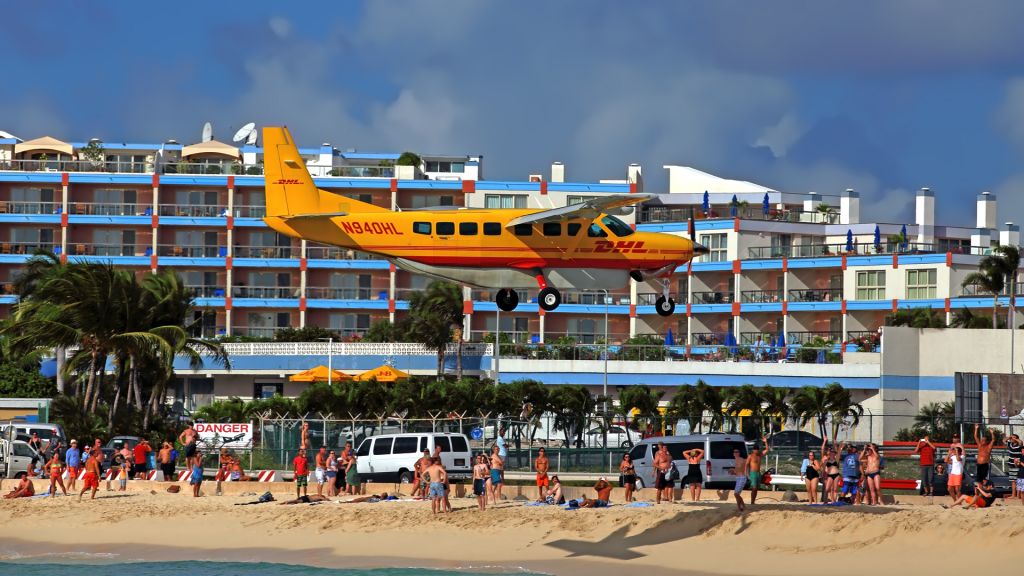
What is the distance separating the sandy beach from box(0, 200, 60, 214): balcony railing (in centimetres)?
6662

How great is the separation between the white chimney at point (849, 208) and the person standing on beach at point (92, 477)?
293ft

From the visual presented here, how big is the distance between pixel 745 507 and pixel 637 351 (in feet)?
154

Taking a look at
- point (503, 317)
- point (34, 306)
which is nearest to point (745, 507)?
point (34, 306)

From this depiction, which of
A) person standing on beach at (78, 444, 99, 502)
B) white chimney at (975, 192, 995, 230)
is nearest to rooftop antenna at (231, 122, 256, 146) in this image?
white chimney at (975, 192, 995, 230)

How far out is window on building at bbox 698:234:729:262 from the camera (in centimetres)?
11244

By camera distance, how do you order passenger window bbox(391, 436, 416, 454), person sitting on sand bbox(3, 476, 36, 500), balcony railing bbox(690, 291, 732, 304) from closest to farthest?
passenger window bbox(391, 436, 416, 454) → person sitting on sand bbox(3, 476, 36, 500) → balcony railing bbox(690, 291, 732, 304)

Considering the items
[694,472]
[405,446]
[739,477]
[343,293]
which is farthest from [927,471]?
[343,293]

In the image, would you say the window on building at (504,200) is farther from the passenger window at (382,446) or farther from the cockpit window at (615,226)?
the cockpit window at (615,226)

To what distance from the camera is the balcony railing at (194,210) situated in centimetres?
11475

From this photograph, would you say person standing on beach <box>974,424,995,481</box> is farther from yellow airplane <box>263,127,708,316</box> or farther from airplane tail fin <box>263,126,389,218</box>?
airplane tail fin <box>263,126,389,218</box>

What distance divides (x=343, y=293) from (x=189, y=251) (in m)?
11.6

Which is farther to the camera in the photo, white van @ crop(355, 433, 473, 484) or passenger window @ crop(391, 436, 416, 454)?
passenger window @ crop(391, 436, 416, 454)

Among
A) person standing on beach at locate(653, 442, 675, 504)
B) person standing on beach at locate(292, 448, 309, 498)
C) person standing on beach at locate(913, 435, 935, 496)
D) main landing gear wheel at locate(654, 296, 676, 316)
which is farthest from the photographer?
person standing on beach at locate(292, 448, 309, 498)

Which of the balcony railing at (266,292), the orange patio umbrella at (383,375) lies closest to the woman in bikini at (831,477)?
the orange patio umbrella at (383,375)
